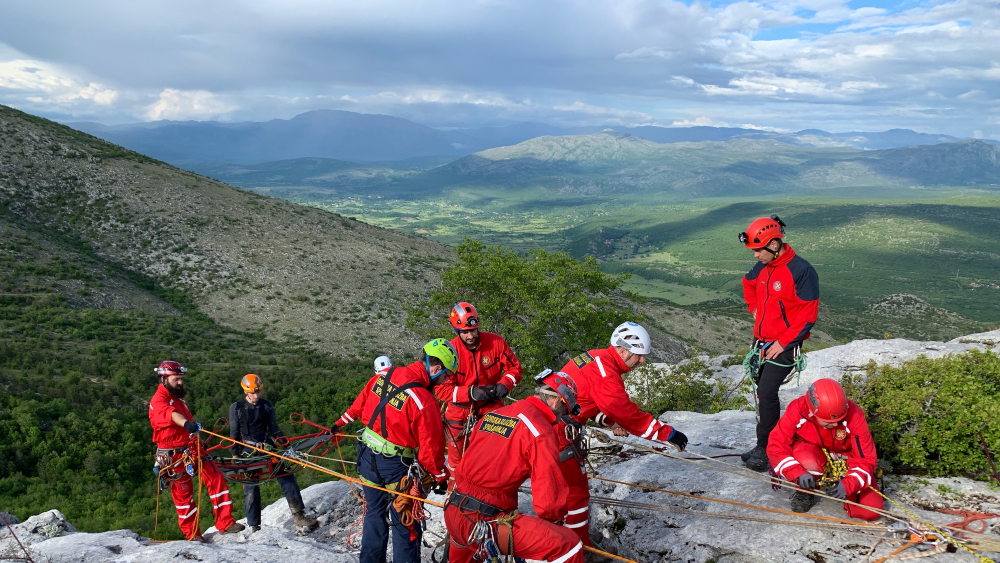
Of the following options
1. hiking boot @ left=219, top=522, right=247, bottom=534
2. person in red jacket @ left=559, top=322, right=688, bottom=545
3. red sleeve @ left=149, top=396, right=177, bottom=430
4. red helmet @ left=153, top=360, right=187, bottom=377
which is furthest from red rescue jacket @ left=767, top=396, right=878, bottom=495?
red sleeve @ left=149, top=396, right=177, bottom=430

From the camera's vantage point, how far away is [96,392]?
1812cm

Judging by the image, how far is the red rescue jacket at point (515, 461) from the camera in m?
5.23

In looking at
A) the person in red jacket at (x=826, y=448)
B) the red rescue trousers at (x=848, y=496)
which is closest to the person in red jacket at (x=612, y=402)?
the person in red jacket at (x=826, y=448)

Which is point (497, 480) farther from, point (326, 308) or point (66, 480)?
point (326, 308)

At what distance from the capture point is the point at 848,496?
6.23m

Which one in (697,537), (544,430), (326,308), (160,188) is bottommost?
(326,308)

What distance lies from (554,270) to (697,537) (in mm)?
20864

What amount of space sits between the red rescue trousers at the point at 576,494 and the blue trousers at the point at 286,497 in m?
4.83

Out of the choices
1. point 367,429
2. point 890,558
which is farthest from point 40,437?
point 890,558

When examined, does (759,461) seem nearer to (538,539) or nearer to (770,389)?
(770,389)

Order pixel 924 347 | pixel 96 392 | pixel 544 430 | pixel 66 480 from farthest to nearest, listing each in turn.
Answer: pixel 96 392 < pixel 924 347 < pixel 66 480 < pixel 544 430

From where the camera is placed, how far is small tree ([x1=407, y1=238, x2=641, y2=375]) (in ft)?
82.7

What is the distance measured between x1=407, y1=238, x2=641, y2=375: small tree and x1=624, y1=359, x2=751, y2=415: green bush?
7.56 metres

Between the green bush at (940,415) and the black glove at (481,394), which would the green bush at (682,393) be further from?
the black glove at (481,394)
